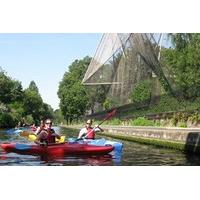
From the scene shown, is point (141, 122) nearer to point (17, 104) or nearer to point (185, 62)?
point (185, 62)

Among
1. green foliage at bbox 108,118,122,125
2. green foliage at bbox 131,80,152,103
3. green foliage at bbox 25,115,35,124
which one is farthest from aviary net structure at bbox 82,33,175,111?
green foliage at bbox 25,115,35,124

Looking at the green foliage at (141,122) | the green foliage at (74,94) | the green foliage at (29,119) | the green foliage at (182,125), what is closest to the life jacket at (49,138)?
the green foliage at (182,125)

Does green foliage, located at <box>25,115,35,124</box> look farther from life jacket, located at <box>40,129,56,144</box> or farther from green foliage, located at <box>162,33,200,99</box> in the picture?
life jacket, located at <box>40,129,56,144</box>

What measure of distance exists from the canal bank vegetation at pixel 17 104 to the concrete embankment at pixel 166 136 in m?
19.6

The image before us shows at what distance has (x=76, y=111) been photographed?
4366cm

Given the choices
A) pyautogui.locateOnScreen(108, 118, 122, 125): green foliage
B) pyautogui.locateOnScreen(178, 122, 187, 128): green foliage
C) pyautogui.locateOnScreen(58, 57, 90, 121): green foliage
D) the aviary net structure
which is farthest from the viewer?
pyautogui.locateOnScreen(58, 57, 90, 121): green foliage

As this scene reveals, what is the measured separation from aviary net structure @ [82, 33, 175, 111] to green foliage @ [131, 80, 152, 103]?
290mm

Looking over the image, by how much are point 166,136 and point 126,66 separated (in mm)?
15355

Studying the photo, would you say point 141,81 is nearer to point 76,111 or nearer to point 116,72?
point 116,72

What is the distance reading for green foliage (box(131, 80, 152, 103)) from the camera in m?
32.2

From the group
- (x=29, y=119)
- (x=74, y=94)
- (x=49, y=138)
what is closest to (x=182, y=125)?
(x=49, y=138)
